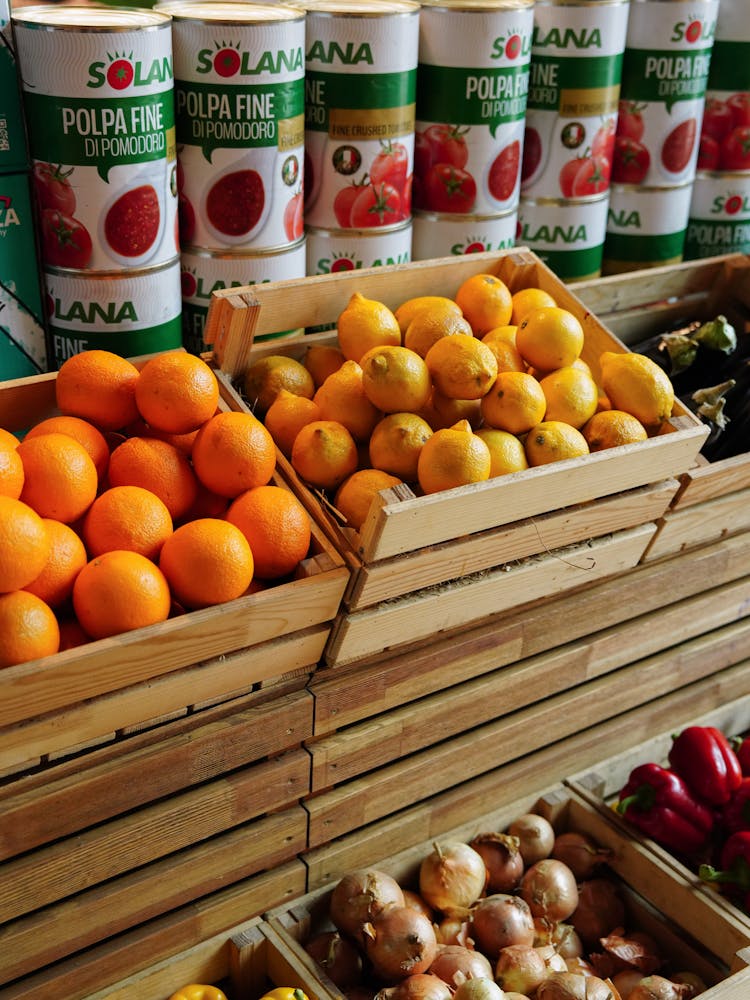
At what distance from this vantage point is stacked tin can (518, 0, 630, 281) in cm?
234

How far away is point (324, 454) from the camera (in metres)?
1.74

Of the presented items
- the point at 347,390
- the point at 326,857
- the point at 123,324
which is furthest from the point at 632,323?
the point at 326,857

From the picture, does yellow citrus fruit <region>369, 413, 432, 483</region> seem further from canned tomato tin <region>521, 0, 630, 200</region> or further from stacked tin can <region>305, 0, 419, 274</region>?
canned tomato tin <region>521, 0, 630, 200</region>

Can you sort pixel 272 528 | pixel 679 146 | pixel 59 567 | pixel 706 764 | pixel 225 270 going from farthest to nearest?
pixel 679 146 < pixel 706 764 < pixel 225 270 < pixel 272 528 < pixel 59 567

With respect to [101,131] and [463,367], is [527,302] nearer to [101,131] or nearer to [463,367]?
[463,367]

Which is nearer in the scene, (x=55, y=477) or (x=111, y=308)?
(x=55, y=477)

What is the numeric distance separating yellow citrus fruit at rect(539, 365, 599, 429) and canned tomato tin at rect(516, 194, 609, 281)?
0.75 metres

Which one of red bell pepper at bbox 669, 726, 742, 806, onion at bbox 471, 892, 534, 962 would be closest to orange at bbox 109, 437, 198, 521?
onion at bbox 471, 892, 534, 962

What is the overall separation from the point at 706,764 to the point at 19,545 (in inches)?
56.8

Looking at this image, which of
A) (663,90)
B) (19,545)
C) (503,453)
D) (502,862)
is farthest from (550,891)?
(663,90)

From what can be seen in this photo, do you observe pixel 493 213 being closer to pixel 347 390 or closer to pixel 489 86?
pixel 489 86

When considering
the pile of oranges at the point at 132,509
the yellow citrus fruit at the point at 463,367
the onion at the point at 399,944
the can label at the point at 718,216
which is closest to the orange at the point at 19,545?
the pile of oranges at the point at 132,509

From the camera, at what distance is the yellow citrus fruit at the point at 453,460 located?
1.64m

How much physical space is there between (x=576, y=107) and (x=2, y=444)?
1.55 m
